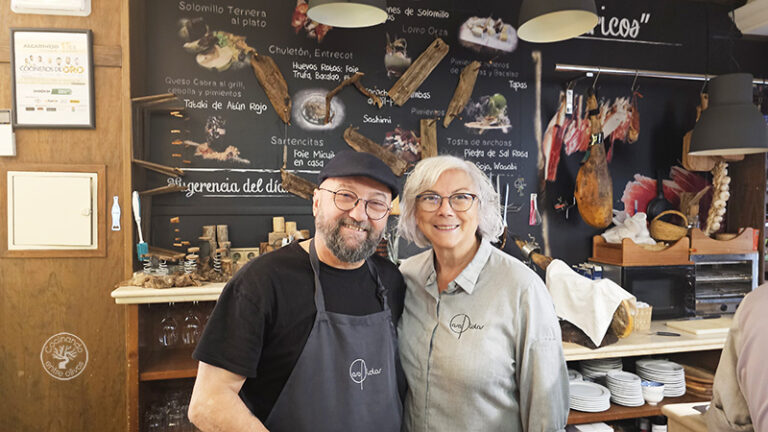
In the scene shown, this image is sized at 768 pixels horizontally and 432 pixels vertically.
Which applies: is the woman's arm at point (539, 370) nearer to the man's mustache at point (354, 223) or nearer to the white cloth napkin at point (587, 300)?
the man's mustache at point (354, 223)

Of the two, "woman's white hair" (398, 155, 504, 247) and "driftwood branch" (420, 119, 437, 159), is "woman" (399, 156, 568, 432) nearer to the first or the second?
"woman's white hair" (398, 155, 504, 247)

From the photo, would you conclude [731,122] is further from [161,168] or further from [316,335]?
[161,168]

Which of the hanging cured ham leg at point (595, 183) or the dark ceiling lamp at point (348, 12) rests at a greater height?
the dark ceiling lamp at point (348, 12)

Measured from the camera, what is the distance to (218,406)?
152 cm

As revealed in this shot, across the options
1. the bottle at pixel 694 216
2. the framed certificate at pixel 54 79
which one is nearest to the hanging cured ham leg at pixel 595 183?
the bottle at pixel 694 216

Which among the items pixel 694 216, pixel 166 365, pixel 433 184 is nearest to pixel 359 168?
pixel 433 184

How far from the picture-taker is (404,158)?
3.83m

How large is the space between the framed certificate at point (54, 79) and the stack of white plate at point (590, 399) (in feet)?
10.8

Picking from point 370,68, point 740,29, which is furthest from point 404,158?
point 740,29

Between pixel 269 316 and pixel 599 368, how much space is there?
2242 millimetres

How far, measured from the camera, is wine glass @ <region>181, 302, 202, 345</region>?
322 centimetres

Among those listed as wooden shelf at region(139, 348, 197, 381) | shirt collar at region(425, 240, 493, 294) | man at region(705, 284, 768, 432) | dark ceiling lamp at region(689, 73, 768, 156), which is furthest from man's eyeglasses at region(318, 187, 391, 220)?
dark ceiling lamp at region(689, 73, 768, 156)

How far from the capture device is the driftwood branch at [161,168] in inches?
125

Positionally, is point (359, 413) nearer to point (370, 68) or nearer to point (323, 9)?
point (323, 9)
